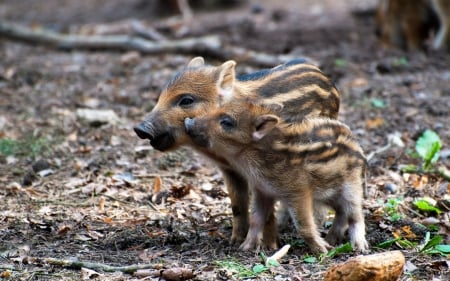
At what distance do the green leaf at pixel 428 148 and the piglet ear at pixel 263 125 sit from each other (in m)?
2.02

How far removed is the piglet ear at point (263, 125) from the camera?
534 centimetres

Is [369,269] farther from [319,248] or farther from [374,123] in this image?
Result: [374,123]

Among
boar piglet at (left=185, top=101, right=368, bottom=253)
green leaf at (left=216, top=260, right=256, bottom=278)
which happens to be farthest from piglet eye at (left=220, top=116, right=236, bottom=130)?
green leaf at (left=216, top=260, right=256, bottom=278)

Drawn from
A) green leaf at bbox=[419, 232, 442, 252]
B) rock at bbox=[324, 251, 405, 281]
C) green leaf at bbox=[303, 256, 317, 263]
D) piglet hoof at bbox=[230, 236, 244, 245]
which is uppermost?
rock at bbox=[324, 251, 405, 281]

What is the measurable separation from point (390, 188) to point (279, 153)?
5.62ft

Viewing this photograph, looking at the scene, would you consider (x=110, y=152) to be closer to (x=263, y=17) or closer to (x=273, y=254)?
(x=273, y=254)

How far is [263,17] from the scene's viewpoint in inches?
596

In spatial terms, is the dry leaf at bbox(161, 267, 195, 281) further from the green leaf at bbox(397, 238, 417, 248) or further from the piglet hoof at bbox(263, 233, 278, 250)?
the green leaf at bbox(397, 238, 417, 248)

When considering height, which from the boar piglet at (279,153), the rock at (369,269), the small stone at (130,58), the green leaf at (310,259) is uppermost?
the boar piglet at (279,153)

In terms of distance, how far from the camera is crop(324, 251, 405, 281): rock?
4.45m

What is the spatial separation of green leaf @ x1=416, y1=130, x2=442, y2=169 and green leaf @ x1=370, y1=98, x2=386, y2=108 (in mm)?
1672

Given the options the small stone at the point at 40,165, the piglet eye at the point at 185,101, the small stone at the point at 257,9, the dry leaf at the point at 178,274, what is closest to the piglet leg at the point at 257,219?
the piglet eye at the point at 185,101

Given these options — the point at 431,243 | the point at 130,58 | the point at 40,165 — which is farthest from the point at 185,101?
the point at 130,58

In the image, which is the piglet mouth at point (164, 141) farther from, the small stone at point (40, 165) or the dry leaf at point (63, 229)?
the small stone at point (40, 165)
